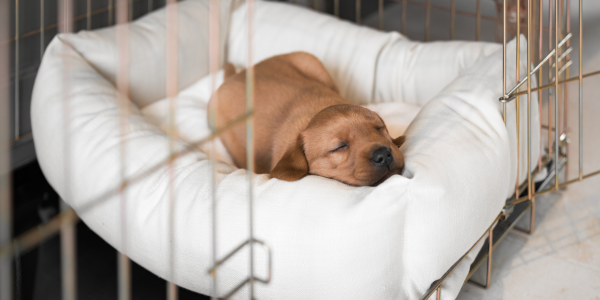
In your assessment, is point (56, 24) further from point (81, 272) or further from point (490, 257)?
point (490, 257)

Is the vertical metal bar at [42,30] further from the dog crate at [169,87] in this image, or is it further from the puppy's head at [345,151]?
the puppy's head at [345,151]

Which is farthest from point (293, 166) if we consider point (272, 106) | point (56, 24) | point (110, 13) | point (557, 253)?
point (110, 13)

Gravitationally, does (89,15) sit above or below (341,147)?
above

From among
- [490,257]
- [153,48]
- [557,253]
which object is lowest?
[557,253]

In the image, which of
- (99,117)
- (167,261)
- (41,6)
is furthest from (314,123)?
(41,6)

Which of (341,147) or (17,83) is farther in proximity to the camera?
(17,83)

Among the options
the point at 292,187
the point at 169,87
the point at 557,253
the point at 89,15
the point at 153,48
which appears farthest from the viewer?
the point at 89,15

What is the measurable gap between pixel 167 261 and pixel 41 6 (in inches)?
52.7

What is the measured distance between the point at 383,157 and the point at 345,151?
14 centimetres

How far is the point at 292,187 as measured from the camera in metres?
1.52

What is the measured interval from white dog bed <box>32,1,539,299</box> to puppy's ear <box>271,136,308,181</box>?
0.04 m

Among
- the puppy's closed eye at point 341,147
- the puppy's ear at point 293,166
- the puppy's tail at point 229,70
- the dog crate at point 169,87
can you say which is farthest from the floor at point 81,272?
the puppy's tail at point 229,70

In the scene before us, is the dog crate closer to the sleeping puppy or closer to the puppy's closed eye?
the sleeping puppy

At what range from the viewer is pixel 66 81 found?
203 cm
